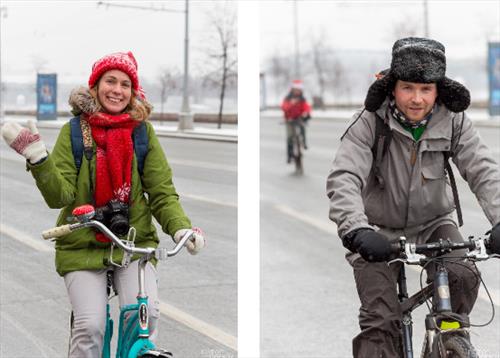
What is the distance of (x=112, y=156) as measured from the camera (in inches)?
144

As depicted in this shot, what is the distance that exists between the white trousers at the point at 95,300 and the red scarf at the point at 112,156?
0.45 ft

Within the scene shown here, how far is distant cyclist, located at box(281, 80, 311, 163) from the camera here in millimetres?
14625

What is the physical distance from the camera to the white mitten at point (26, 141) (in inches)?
131

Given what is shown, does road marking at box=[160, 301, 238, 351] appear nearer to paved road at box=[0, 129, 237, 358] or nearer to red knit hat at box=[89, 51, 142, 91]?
paved road at box=[0, 129, 237, 358]

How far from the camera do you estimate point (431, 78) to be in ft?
11.3

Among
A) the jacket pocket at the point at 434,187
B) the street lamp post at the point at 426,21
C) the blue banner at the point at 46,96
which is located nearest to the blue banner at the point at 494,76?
the street lamp post at the point at 426,21

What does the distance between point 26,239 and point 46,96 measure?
0.82 metres

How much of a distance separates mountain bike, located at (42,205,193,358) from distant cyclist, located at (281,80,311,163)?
11011mm

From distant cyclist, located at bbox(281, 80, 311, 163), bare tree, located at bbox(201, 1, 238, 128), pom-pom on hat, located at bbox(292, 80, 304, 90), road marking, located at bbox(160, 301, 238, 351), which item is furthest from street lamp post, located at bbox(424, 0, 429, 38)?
road marking, located at bbox(160, 301, 238, 351)

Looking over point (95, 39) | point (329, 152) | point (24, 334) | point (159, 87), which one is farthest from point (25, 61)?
point (329, 152)

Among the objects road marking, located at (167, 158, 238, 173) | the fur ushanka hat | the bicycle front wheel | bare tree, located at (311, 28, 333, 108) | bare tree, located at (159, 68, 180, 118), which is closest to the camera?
the bicycle front wheel

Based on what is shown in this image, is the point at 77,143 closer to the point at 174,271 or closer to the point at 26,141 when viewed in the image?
the point at 26,141

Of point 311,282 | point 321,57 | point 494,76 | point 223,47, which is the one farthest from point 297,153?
point 223,47

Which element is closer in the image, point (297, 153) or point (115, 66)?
point (115, 66)
